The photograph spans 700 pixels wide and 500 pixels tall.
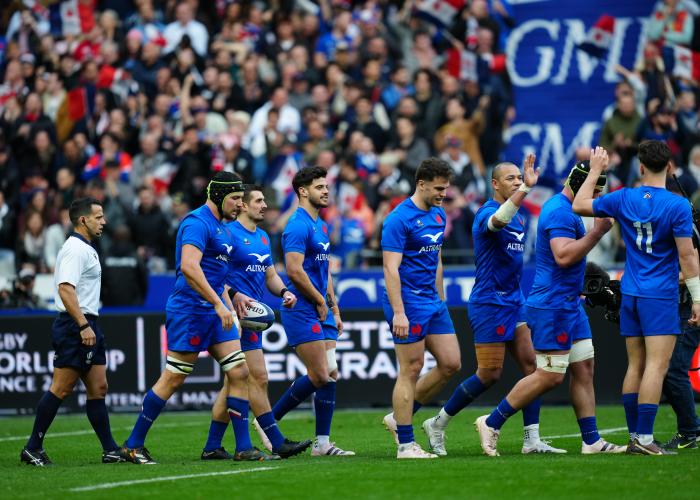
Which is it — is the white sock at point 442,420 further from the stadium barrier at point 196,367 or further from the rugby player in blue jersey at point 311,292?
the stadium barrier at point 196,367

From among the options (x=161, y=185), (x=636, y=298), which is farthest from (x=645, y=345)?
(x=161, y=185)

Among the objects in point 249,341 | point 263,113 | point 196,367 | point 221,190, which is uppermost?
point 263,113

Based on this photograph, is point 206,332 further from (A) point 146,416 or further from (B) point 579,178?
(B) point 579,178

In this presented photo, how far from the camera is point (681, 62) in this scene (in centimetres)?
2162

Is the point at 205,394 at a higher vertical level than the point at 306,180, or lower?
lower

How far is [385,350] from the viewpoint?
55.9 feet

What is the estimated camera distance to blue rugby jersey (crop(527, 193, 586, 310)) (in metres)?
10.8

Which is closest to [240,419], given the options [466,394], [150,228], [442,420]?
[442,420]

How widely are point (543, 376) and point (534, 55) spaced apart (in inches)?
536

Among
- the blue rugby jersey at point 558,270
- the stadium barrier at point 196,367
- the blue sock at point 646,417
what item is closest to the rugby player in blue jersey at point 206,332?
the blue rugby jersey at point 558,270

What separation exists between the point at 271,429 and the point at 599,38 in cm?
1328

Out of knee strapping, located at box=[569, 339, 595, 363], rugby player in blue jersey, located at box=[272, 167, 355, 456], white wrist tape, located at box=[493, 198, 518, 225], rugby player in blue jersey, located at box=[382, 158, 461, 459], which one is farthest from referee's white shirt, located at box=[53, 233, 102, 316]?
knee strapping, located at box=[569, 339, 595, 363]

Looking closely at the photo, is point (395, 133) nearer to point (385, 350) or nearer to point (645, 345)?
point (385, 350)

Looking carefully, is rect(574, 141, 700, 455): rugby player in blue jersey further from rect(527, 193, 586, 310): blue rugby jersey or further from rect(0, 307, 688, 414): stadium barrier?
rect(0, 307, 688, 414): stadium barrier
